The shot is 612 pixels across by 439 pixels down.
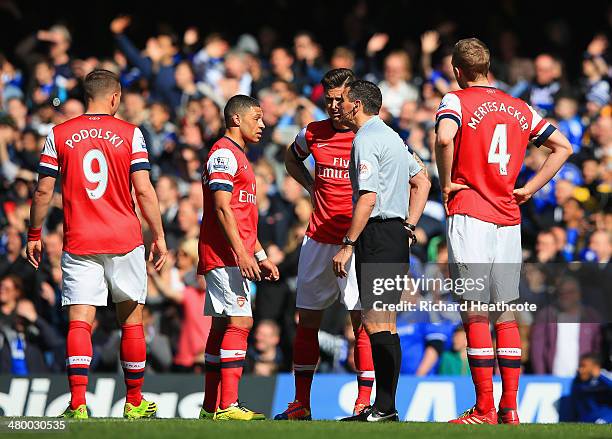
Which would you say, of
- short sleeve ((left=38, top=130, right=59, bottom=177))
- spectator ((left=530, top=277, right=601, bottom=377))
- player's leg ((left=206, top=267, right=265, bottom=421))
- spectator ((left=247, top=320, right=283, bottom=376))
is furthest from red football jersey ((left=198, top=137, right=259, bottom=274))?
spectator ((left=530, top=277, right=601, bottom=377))

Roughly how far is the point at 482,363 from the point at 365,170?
5.13 ft

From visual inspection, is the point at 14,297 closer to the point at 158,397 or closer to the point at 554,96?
the point at 158,397

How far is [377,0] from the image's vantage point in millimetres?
20625

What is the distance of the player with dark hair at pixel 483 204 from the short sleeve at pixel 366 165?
1.49 ft

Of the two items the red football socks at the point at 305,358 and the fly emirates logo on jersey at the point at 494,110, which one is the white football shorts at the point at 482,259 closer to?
the fly emirates logo on jersey at the point at 494,110

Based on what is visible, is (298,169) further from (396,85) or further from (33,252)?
(396,85)

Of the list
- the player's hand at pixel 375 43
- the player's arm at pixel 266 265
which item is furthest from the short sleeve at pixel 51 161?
the player's hand at pixel 375 43

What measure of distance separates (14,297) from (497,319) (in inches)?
259

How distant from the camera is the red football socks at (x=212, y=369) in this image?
31.3 feet

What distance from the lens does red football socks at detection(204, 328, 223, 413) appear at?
954cm

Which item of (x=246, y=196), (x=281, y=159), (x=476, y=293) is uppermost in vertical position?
(x=281, y=159)

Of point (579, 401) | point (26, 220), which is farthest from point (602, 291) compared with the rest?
point (26, 220)

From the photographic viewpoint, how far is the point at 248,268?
9.08m

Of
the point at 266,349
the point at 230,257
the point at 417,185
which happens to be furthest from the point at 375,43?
the point at 230,257
